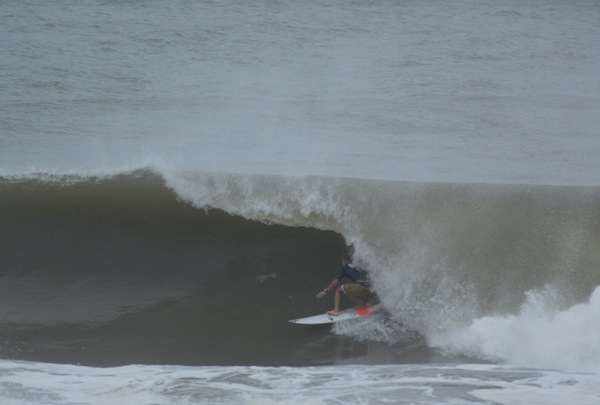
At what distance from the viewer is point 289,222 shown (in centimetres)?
1405

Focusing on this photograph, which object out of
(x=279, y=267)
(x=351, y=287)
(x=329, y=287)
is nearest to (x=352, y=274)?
(x=351, y=287)

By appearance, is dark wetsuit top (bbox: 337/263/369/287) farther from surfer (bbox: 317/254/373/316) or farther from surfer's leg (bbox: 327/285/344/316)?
surfer's leg (bbox: 327/285/344/316)

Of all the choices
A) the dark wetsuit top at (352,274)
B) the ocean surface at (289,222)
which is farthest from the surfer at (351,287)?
the ocean surface at (289,222)

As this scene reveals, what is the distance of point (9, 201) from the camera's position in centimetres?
1459

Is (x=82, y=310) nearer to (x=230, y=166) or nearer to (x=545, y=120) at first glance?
(x=230, y=166)

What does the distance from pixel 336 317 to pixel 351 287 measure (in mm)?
511

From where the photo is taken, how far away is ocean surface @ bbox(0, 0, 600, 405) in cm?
1112

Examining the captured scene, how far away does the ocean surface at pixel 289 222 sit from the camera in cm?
1112

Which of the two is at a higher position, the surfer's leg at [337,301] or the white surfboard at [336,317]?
the surfer's leg at [337,301]

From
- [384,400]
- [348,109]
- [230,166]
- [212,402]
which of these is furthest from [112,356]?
[348,109]

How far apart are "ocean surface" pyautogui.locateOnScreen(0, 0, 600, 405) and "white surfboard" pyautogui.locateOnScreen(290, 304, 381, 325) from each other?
0.10 meters

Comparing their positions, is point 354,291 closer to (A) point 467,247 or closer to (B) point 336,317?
(B) point 336,317

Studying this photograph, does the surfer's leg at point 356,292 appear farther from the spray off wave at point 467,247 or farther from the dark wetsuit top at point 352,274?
the spray off wave at point 467,247

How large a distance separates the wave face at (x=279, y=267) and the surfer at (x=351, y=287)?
331 millimetres
